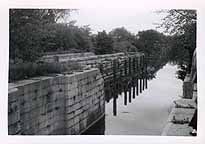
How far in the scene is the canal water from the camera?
9.17 ft

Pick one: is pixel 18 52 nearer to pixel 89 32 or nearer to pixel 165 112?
pixel 89 32

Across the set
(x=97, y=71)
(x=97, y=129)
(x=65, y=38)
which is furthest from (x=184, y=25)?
(x=97, y=129)

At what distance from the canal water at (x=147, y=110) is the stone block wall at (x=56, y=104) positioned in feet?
0.35

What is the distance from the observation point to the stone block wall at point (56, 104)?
8.89ft

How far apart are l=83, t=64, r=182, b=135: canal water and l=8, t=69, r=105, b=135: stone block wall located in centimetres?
11

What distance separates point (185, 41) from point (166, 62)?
224mm

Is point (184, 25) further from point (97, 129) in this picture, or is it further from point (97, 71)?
point (97, 129)

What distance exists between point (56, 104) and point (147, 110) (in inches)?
28.8

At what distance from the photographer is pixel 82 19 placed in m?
2.81

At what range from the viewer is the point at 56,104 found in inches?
112

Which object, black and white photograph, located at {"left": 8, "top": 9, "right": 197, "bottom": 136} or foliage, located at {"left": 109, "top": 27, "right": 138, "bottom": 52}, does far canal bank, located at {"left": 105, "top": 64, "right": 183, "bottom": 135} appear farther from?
foliage, located at {"left": 109, "top": 27, "right": 138, "bottom": 52}

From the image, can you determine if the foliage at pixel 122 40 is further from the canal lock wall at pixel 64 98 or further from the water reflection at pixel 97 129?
the water reflection at pixel 97 129

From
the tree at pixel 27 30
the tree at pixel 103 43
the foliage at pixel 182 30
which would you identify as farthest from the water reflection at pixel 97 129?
the foliage at pixel 182 30
